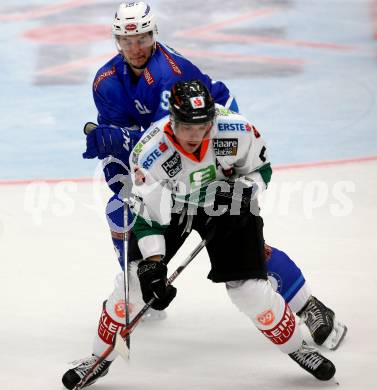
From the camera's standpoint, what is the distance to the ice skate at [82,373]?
14.9 feet

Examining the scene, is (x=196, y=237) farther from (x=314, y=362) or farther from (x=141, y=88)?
(x=314, y=362)

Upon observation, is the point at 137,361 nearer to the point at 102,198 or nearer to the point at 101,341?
the point at 101,341

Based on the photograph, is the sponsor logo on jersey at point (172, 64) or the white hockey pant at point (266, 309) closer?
the white hockey pant at point (266, 309)

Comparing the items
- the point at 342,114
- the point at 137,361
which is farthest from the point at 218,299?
the point at 342,114

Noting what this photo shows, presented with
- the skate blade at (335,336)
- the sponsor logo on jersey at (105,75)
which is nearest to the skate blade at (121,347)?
the skate blade at (335,336)

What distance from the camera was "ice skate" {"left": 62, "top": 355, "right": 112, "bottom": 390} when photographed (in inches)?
178

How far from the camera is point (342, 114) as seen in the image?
795 centimetres

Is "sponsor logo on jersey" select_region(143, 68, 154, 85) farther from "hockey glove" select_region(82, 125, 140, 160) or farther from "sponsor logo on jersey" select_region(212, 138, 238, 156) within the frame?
"sponsor logo on jersey" select_region(212, 138, 238, 156)

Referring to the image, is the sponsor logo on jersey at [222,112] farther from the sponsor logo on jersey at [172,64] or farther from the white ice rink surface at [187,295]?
the white ice rink surface at [187,295]

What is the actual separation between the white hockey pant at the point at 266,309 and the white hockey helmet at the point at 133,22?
1.34m

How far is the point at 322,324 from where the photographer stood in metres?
4.93

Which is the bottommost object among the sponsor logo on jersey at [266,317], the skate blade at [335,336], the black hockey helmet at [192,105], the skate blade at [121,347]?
the skate blade at [335,336]

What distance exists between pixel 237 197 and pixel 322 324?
874mm

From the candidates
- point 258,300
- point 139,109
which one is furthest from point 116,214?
point 258,300
